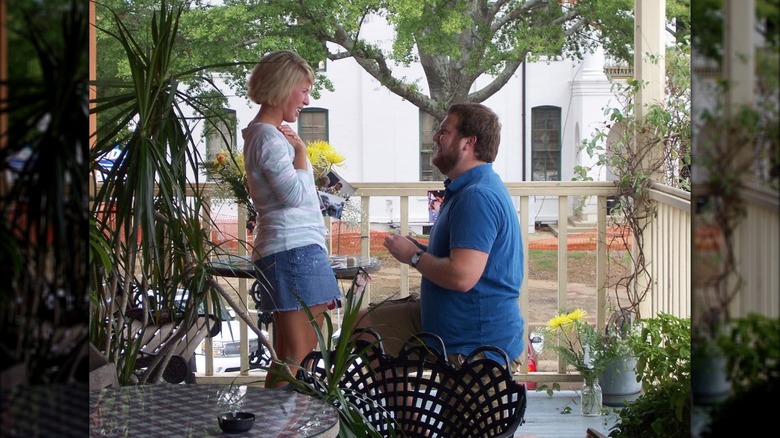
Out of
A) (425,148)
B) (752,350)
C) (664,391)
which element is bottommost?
(664,391)

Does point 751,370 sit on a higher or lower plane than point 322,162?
lower

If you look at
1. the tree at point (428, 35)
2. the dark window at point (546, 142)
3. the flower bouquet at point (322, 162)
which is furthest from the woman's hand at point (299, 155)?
the dark window at point (546, 142)

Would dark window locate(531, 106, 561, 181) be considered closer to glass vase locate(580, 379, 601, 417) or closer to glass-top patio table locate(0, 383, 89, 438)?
glass vase locate(580, 379, 601, 417)

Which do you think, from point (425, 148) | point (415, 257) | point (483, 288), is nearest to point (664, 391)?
point (483, 288)

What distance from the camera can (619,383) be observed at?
3.81 meters

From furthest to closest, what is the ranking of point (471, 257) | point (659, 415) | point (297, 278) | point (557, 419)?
point (557, 419)
point (297, 278)
point (471, 257)
point (659, 415)

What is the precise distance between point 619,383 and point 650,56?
1.35 meters

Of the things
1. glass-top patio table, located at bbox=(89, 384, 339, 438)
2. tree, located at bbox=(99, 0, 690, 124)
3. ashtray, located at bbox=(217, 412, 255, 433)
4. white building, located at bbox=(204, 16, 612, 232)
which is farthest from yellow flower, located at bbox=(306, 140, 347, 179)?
white building, located at bbox=(204, 16, 612, 232)

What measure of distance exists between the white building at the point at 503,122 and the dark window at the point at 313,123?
0.01 metres

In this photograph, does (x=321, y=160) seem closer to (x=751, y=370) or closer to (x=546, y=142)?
(x=751, y=370)

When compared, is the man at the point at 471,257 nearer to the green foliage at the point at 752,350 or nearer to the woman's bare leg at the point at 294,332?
the woman's bare leg at the point at 294,332

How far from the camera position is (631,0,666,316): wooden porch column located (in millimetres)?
3934

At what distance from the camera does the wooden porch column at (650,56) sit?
155 inches

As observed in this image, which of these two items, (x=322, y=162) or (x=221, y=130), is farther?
(x=221, y=130)
